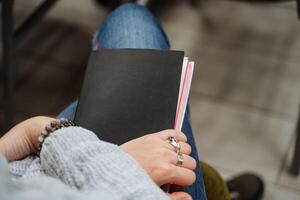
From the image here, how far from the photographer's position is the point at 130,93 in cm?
92

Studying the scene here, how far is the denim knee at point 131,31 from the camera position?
1.13 meters

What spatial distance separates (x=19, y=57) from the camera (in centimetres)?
198

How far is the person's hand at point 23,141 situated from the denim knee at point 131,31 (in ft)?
1.09

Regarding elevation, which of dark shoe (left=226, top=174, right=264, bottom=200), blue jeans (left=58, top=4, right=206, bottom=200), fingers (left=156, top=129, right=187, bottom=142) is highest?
blue jeans (left=58, top=4, right=206, bottom=200)

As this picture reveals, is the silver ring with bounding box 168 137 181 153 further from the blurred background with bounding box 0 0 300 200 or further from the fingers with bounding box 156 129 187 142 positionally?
the blurred background with bounding box 0 0 300 200

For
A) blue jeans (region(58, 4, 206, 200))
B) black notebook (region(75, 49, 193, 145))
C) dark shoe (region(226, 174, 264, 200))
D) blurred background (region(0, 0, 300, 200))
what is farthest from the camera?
blurred background (region(0, 0, 300, 200))

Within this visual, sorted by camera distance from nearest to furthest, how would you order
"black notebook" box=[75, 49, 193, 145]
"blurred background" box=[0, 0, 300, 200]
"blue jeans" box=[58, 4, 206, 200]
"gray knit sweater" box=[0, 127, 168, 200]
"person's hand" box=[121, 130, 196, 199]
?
"gray knit sweater" box=[0, 127, 168, 200] → "person's hand" box=[121, 130, 196, 199] → "black notebook" box=[75, 49, 193, 145] → "blue jeans" box=[58, 4, 206, 200] → "blurred background" box=[0, 0, 300, 200]

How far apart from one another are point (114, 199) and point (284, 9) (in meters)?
1.72

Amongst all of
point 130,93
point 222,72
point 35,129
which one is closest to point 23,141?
point 35,129

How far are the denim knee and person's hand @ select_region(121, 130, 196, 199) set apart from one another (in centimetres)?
37

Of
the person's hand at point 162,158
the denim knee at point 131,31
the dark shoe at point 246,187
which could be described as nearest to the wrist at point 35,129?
the person's hand at point 162,158

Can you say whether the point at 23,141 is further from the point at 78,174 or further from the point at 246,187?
the point at 246,187

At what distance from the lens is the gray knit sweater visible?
22.7 inches

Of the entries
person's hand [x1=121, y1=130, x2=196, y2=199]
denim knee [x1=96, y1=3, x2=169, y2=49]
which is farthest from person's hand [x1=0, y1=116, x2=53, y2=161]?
denim knee [x1=96, y1=3, x2=169, y2=49]
